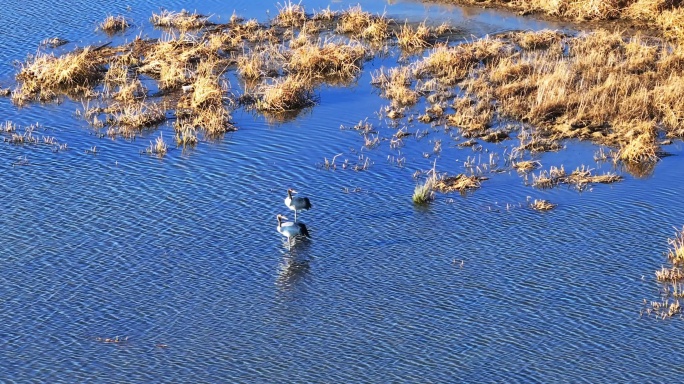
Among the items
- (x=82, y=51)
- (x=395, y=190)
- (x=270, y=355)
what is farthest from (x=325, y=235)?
(x=82, y=51)

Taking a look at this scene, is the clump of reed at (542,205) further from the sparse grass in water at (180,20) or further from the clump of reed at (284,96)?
the sparse grass in water at (180,20)

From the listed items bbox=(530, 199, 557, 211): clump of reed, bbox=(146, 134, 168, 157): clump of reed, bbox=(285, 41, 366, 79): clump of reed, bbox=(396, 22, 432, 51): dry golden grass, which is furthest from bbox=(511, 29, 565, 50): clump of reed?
bbox=(146, 134, 168, 157): clump of reed

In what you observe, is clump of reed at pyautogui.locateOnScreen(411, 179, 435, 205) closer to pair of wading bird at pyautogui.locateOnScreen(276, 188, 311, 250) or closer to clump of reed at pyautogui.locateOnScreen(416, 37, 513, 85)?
pair of wading bird at pyautogui.locateOnScreen(276, 188, 311, 250)

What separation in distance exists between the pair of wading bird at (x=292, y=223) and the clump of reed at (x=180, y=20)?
42.0 feet

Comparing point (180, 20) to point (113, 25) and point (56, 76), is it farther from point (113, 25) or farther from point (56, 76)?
point (56, 76)

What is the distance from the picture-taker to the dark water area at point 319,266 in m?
14.1

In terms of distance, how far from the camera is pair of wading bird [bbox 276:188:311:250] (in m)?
17.1

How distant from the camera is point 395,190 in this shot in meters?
19.4

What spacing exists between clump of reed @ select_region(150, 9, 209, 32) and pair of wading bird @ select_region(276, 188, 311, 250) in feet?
42.0

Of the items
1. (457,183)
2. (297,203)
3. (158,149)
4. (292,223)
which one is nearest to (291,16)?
(158,149)

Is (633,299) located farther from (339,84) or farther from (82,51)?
(82,51)

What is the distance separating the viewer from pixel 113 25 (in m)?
29.5

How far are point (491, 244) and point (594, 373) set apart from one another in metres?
4.03

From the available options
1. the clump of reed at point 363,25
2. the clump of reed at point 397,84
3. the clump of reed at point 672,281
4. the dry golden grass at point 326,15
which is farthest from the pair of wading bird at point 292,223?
the dry golden grass at point 326,15
